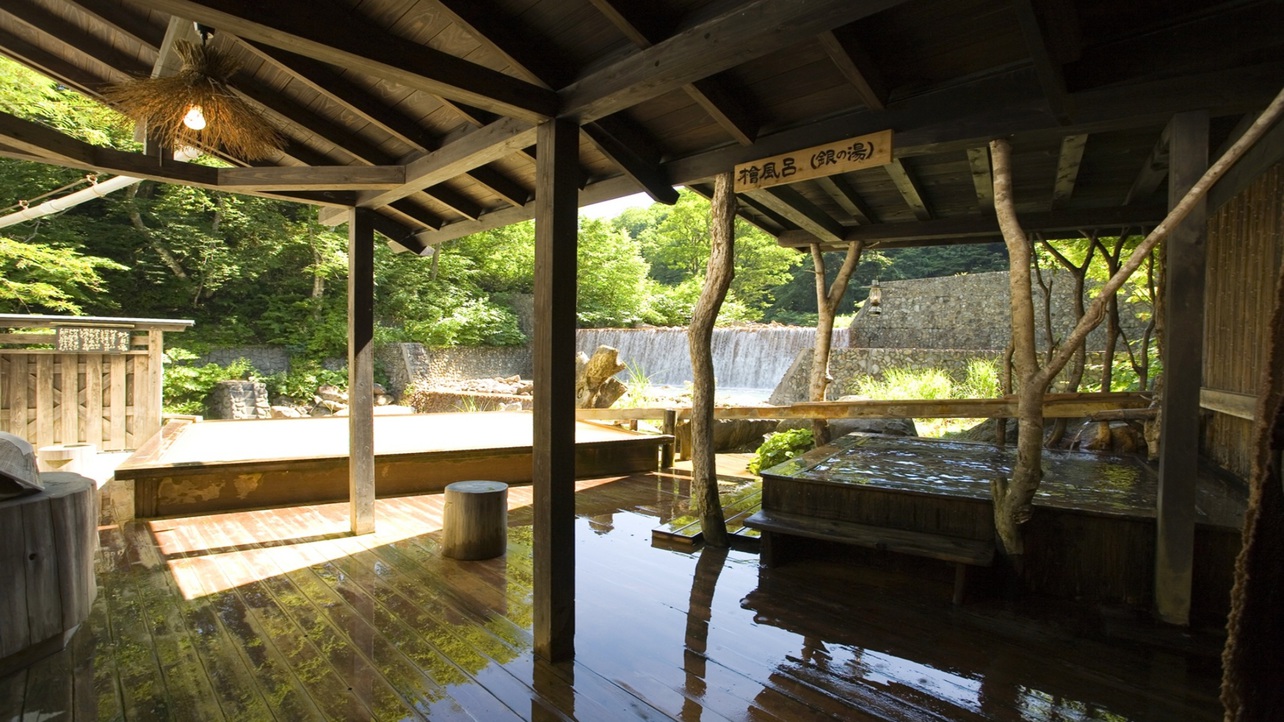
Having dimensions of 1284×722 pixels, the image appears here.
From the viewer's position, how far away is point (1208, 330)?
5.01 meters

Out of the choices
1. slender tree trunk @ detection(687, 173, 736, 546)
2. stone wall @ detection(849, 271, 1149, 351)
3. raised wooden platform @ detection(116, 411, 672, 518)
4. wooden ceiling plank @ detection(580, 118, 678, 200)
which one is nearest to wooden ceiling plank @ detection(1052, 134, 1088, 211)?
slender tree trunk @ detection(687, 173, 736, 546)

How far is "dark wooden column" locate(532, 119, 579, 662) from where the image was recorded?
278 cm

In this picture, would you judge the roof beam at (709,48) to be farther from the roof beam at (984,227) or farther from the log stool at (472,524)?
the roof beam at (984,227)

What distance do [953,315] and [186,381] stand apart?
16.4 meters

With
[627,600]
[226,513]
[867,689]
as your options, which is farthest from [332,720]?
[226,513]

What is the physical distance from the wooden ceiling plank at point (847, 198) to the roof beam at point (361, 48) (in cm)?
257

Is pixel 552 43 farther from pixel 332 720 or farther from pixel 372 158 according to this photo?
pixel 332 720

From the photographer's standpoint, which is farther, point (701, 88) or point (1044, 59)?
point (701, 88)

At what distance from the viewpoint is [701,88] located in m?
3.09

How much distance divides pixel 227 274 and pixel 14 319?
1116cm

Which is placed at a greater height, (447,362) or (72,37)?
(72,37)

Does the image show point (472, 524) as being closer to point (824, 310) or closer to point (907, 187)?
point (907, 187)

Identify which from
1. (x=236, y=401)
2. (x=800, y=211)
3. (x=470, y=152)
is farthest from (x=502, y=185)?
(x=236, y=401)

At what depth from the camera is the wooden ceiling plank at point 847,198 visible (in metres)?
4.88
